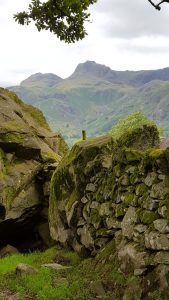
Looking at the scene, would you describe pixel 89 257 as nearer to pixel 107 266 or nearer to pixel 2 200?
pixel 107 266

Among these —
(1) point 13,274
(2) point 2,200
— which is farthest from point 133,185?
(2) point 2,200

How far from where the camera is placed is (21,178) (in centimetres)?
2923

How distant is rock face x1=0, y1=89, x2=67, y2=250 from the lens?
28.4 meters

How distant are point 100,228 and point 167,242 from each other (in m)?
5.84

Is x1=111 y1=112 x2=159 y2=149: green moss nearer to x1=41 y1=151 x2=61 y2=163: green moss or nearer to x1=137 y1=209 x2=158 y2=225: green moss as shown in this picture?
x1=137 y1=209 x2=158 y2=225: green moss

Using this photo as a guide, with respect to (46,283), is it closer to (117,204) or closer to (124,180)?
(117,204)

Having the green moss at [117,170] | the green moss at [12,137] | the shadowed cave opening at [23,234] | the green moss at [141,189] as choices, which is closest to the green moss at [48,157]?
the green moss at [12,137]

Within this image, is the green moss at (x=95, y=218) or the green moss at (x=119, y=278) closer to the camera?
the green moss at (x=119, y=278)

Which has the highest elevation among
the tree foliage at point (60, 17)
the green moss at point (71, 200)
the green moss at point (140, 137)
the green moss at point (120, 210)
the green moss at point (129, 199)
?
the tree foliage at point (60, 17)

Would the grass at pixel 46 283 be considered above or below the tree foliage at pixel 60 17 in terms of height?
below

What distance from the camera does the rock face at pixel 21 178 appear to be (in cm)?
2836

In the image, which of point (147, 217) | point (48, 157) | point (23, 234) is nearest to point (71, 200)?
point (147, 217)

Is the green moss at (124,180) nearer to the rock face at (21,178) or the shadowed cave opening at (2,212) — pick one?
the rock face at (21,178)

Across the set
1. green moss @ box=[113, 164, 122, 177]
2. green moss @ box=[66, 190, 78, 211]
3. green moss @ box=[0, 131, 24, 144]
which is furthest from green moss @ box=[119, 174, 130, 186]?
green moss @ box=[0, 131, 24, 144]
